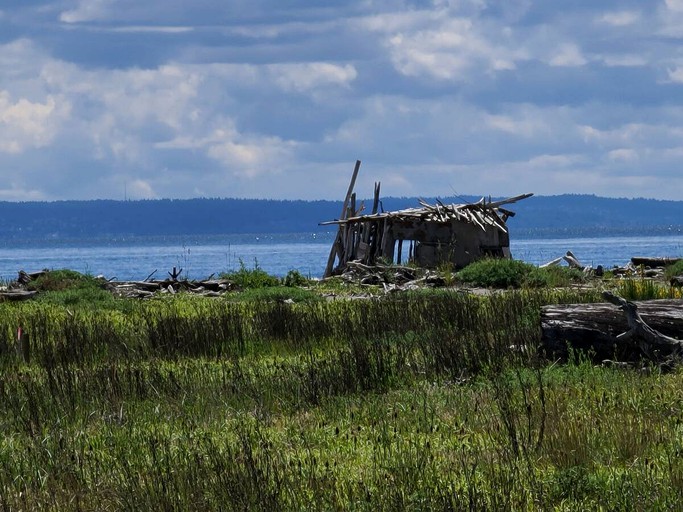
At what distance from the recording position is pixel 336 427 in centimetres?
862

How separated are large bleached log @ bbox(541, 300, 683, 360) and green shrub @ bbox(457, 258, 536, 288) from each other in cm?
1387

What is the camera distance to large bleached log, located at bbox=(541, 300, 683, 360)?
1141 centimetres

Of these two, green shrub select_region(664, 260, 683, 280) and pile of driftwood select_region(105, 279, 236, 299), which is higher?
green shrub select_region(664, 260, 683, 280)

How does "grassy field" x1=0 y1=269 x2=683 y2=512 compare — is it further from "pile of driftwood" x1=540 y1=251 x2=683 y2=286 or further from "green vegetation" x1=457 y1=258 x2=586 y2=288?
"pile of driftwood" x1=540 y1=251 x2=683 y2=286

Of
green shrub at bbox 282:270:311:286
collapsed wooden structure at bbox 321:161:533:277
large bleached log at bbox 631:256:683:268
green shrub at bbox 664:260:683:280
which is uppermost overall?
collapsed wooden structure at bbox 321:161:533:277

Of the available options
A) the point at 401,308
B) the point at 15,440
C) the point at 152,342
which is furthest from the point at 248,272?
the point at 15,440

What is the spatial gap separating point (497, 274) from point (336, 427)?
18.2 m

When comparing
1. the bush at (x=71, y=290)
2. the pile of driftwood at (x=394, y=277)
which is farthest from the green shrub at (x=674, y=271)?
the bush at (x=71, y=290)

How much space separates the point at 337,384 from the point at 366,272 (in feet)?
63.5

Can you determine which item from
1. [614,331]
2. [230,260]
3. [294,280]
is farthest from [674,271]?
[230,260]

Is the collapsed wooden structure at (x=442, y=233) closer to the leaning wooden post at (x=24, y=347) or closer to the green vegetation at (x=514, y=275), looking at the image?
the green vegetation at (x=514, y=275)

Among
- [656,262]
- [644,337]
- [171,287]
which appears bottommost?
[644,337]

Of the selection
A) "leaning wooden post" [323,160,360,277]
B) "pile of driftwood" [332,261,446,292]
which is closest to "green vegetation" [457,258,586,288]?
"pile of driftwood" [332,261,446,292]

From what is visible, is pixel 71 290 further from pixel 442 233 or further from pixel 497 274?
pixel 442 233
